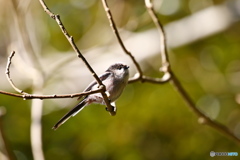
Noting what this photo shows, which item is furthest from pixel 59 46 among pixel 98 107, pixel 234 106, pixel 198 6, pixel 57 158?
pixel 234 106

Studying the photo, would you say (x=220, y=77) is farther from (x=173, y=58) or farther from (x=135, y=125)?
(x=135, y=125)

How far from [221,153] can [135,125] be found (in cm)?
142

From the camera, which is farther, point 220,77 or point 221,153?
point 220,77

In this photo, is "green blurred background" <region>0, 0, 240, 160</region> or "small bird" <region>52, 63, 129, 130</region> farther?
"green blurred background" <region>0, 0, 240, 160</region>

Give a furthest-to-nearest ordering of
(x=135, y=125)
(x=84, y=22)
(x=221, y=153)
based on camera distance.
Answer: (x=84, y=22)
(x=135, y=125)
(x=221, y=153)

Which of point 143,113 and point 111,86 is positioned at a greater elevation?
point 111,86

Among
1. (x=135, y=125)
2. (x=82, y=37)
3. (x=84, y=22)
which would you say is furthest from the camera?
(x=84, y=22)

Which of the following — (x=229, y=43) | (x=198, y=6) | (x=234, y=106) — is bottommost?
(x=234, y=106)

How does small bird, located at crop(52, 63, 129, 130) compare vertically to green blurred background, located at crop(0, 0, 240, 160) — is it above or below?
above

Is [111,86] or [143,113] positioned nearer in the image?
[111,86]

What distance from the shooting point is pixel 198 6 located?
24.1 ft

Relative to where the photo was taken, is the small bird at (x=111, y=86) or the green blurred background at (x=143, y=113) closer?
the small bird at (x=111, y=86)

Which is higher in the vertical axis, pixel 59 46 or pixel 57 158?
pixel 59 46

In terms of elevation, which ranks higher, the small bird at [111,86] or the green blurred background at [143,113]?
the small bird at [111,86]
